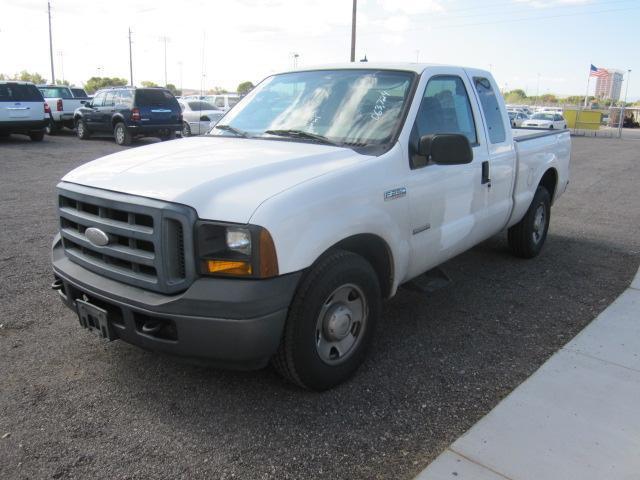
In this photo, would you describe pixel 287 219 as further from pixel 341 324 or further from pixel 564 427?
pixel 564 427

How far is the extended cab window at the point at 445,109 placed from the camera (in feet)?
12.9

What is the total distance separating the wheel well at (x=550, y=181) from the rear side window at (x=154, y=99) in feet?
45.5

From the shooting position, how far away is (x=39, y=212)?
26.3 ft

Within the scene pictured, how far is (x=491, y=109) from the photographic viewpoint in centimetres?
494

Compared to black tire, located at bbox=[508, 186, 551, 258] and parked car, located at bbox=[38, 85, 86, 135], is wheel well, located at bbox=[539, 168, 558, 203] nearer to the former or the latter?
black tire, located at bbox=[508, 186, 551, 258]

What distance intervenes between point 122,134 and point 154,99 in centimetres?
157

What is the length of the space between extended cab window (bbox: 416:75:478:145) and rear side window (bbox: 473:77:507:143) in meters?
0.29

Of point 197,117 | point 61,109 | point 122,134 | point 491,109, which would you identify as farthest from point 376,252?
point 61,109

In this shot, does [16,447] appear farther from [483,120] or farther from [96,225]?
[483,120]

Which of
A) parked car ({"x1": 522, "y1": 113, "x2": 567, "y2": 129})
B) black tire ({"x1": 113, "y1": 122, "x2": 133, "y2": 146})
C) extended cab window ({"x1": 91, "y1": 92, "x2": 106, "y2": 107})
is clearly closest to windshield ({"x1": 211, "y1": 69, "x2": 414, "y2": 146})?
black tire ({"x1": 113, "y1": 122, "x2": 133, "y2": 146})

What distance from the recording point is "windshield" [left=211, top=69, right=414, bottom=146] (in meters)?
3.77

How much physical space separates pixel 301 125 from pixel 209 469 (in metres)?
2.33

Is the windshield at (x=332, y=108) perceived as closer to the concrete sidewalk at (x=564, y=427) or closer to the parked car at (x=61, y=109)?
the concrete sidewalk at (x=564, y=427)

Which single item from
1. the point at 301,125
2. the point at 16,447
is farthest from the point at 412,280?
the point at 16,447
